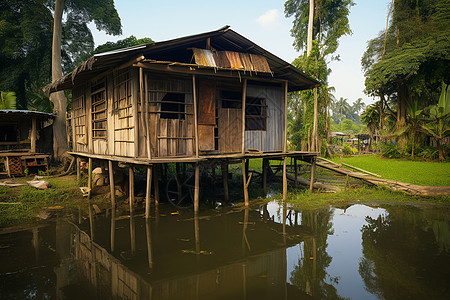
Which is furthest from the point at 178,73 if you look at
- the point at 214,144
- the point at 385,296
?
the point at 385,296

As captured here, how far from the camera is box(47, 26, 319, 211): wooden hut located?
8656mm

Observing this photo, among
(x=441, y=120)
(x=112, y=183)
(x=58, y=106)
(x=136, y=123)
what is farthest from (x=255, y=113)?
(x=441, y=120)

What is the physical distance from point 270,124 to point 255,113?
751mm

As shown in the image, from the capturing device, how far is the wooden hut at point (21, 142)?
41.7 ft

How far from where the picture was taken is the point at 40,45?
746 inches

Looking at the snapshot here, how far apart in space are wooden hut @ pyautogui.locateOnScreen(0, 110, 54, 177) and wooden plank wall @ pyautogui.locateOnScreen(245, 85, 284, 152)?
1021cm

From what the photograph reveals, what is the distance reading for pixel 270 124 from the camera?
11422 mm

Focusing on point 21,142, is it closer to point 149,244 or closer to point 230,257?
point 149,244

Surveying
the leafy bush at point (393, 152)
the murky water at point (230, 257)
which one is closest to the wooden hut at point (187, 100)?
the murky water at point (230, 257)

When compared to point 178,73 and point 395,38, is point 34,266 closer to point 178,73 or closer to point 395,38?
point 178,73

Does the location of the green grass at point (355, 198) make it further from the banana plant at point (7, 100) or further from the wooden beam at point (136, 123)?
the banana plant at point (7, 100)

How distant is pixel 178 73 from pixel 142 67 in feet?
4.23

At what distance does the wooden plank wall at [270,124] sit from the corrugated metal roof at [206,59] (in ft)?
2.88

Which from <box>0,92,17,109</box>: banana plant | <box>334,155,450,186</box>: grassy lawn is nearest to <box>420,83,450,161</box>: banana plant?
<box>334,155,450,186</box>: grassy lawn
